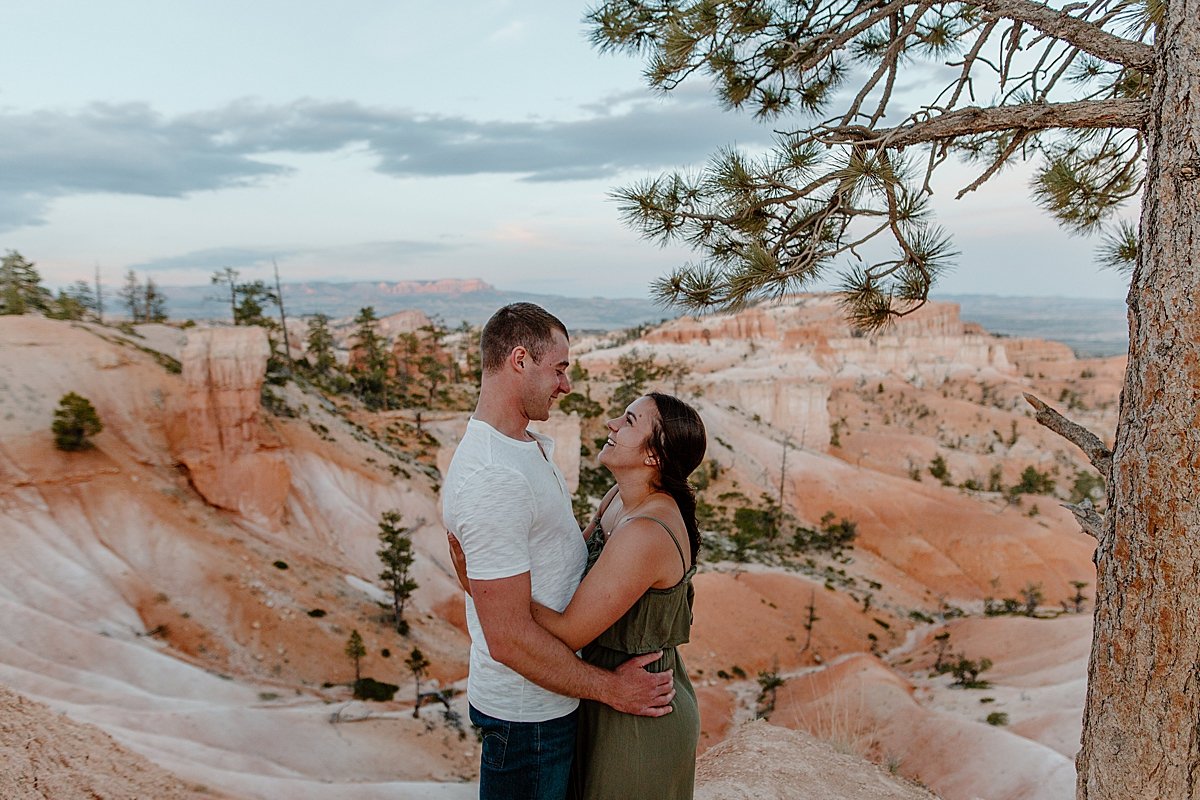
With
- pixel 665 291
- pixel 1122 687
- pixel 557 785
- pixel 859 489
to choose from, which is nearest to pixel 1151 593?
pixel 1122 687

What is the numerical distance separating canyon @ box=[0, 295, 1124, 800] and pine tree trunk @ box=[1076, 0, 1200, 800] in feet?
6.16

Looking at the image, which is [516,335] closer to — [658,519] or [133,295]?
[658,519]

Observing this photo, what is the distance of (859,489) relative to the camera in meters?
32.6

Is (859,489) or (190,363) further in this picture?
(859,489)

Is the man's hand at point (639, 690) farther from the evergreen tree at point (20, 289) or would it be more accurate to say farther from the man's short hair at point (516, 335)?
the evergreen tree at point (20, 289)

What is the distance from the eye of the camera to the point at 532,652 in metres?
1.93

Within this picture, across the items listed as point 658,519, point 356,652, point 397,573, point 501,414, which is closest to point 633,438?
point 658,519

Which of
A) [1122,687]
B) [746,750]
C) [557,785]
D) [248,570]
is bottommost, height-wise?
[248,570]

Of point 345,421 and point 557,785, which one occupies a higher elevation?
point 557,785

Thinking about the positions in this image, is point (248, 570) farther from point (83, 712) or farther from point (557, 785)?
point (557, 785)

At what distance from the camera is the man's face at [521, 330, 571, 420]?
7.12 ft

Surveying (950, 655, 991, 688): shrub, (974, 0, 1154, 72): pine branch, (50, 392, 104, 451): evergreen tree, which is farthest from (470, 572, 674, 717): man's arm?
(50, 392, 104, 451): evergreen tree

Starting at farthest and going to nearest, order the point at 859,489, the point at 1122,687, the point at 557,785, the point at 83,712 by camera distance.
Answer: the point at 859,489, the point at 83,712, the point at 1122,687, the point at 557,785

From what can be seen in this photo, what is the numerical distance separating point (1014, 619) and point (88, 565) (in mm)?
20233
